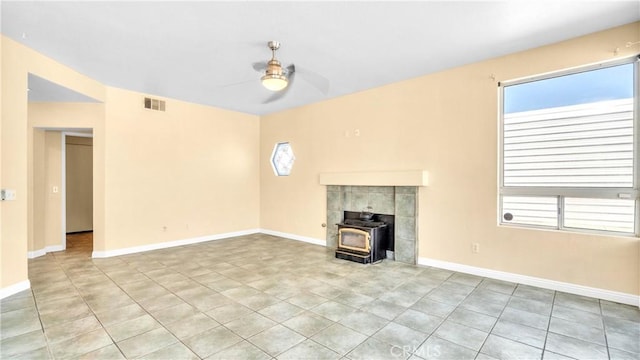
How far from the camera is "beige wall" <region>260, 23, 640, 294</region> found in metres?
3.19

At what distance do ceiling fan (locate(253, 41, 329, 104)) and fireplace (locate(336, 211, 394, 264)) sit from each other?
7.65 feet

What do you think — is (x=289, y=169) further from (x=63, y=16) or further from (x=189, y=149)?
(x=63, y=16)

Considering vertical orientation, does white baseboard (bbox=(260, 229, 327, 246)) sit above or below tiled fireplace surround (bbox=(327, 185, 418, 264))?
below

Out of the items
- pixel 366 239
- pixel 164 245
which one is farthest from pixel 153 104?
pixel 366 239

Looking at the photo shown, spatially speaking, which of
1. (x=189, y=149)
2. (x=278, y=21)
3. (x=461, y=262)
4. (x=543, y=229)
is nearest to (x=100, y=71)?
(x=189, y=149)

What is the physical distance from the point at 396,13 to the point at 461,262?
323cm

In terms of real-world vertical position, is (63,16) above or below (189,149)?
above

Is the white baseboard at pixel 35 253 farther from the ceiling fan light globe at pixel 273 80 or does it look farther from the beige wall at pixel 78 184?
the ceiling fan light globe at pixel 273 80

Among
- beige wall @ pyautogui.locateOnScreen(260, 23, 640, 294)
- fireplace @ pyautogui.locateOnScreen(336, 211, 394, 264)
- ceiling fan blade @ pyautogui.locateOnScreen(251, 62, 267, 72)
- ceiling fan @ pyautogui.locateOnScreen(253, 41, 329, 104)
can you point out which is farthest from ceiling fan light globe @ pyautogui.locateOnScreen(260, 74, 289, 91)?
fireplace @ pyautogui.locateOnScreen(336, 211, 394, 264)

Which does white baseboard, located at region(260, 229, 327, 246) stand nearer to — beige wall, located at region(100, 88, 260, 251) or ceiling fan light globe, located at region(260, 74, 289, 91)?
beige wall, located at region(100, 88, 260, 251)

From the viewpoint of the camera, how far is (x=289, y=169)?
256 inches

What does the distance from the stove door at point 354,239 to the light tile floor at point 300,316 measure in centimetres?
41

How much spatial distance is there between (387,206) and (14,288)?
15.8ft

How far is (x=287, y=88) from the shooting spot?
4.98 meters
